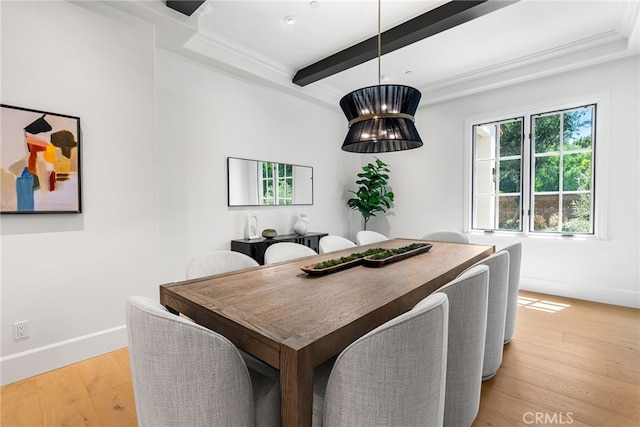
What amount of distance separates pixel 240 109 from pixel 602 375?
4.11 metres

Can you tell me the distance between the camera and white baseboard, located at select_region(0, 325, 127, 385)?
2021mm

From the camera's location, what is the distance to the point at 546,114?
389 cm

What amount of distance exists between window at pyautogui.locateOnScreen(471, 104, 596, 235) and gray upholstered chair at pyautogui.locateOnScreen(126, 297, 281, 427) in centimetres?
435

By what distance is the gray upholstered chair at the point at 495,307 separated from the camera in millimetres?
1729

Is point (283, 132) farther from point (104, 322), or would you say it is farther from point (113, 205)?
point (104, 322)

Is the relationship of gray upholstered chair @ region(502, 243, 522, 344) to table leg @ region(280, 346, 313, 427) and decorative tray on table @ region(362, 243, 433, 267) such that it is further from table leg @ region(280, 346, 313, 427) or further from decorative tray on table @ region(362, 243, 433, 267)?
table leg @ region(280, 346, 313, 427)

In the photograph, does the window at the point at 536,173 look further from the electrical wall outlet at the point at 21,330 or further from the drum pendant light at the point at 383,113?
the electrical wall outlet at the point at 21,330

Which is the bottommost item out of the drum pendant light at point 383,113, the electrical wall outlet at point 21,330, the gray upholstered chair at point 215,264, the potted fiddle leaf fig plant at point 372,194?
the electrical wall outlet at point 21,330

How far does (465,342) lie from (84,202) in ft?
8.94

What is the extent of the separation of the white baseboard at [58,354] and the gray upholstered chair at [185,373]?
187 centimetres

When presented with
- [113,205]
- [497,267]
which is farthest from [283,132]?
[497,267]

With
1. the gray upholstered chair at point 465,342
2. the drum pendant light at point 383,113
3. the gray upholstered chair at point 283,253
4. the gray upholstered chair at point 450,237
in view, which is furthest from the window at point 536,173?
the gray upholstered chair at point 465,342

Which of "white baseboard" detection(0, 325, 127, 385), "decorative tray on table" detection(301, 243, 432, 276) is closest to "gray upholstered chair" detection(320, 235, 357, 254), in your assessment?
"decorative tray on table" detection(301, 243, 432, 276)

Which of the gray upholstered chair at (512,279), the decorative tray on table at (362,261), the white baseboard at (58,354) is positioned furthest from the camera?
the gray upholstered chair at (512,279)
